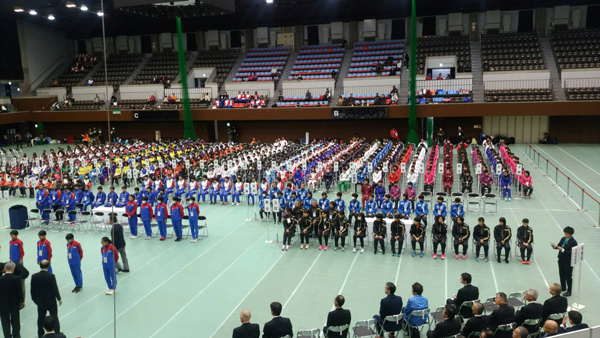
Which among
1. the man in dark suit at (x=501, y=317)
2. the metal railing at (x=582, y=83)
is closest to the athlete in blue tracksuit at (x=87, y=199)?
the man in dark suit at (x=501, y=317)

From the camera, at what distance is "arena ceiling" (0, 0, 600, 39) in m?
36.9

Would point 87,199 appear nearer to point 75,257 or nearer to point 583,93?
point 75,257

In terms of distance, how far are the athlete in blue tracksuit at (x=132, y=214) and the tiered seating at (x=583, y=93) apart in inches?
1256

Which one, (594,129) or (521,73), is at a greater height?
(521,73)

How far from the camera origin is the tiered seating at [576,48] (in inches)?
1449

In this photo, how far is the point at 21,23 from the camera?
152ft

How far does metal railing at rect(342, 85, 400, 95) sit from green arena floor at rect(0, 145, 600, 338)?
24.6m

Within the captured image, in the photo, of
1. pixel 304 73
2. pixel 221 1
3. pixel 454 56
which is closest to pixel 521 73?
pixel 454 56

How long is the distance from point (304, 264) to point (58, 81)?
46739mm

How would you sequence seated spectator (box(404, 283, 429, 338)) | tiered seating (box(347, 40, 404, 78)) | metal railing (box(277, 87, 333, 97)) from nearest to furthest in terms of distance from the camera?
seated spectator (box(404, 283, 429, 338)) < metal railing (box(277, 87, 333, 97)) < tiered seating (box(347, 40, 404, 78))

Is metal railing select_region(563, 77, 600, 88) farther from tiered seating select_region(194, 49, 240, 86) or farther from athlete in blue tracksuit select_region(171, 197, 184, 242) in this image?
athlete in blue tracksuit select_region(171, 197, 184, 242)

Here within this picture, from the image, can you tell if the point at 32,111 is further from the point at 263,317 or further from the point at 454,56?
Result: the point at 263,317

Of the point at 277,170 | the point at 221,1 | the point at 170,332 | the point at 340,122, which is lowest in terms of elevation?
the point at 170,332

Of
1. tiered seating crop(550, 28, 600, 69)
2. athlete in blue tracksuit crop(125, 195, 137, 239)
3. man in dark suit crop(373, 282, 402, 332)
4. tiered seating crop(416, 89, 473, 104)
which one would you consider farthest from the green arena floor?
tiered seating crop(550, 28, 600, 69)
